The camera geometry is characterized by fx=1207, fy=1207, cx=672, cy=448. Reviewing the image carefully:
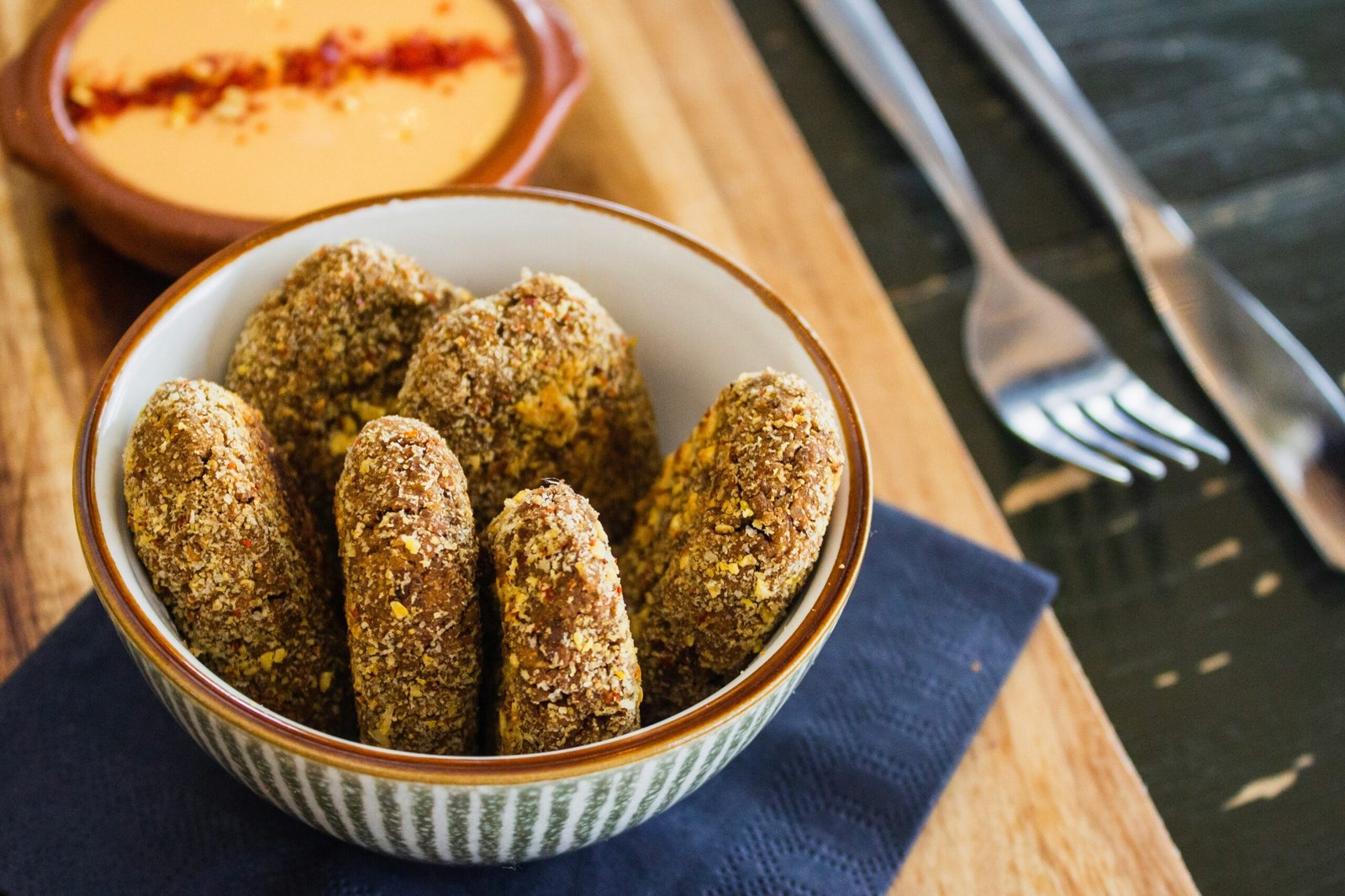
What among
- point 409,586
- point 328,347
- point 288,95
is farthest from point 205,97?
point 409,586

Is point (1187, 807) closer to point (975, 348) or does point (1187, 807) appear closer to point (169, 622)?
point (975, 348)

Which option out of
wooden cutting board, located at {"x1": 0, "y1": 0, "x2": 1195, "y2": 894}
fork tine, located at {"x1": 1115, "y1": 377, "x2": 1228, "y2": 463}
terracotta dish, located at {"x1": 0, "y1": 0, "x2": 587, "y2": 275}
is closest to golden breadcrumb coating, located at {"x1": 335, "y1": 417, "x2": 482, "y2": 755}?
wooden cutting board, located at {"x1": 0, "y1": 0, "x2": 1195, "y2": 894}

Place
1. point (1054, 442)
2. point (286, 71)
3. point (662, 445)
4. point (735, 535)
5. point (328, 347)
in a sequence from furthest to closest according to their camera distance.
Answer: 1. point (286, 71)
2. point (1054, 442)
3. point (662, 445)
4. point (328, 347)
5. point (735, 535)

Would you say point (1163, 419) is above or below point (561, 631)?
below

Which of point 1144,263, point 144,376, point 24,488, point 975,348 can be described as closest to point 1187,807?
point 975,348

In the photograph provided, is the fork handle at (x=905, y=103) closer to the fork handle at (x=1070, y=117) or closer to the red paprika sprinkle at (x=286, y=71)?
the fork handle at (x=1070, y=117)

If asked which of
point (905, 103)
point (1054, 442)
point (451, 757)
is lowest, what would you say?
point (1054, 442)

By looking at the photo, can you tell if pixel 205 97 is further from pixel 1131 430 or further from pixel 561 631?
pixel 1131 430

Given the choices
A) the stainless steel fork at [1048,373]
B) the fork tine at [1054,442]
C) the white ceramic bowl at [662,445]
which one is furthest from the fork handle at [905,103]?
the white ceramic bowl at [662,445]
